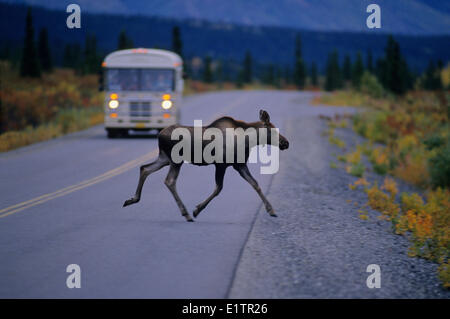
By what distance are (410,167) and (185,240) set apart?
12115 millimetres

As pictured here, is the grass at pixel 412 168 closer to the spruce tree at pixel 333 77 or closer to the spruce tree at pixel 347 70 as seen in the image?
the spruce tree at pixel 333 77

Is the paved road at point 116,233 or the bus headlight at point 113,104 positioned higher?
the bus headlight at point 113,104

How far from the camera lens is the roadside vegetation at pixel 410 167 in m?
8.62

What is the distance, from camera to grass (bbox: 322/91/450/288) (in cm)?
855

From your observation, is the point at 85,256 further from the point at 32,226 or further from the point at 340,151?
the point at 340,151

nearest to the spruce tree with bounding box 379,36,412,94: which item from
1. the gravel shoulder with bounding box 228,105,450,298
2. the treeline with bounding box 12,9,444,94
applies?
the treeline with bounding box 12,9,444,94

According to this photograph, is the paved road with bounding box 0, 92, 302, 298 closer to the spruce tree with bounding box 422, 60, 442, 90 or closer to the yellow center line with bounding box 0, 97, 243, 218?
the yellow center line with bounding box 0, 97, 243, 218

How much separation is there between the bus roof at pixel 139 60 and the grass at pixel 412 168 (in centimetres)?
671

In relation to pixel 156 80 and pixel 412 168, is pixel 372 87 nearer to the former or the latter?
pixel 156 80

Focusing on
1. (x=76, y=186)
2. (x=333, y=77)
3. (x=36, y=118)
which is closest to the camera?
(x=76, y=186)

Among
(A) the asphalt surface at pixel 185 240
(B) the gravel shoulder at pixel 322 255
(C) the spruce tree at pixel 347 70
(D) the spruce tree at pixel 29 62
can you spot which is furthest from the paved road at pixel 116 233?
(C) the spruce tree at pixel 347 70

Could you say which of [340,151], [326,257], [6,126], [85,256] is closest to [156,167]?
[85,256]

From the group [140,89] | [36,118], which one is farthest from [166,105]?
[36,118]

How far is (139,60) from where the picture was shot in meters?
21.0
